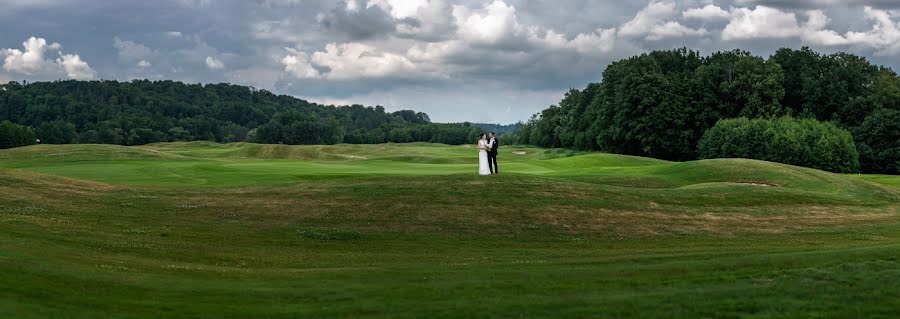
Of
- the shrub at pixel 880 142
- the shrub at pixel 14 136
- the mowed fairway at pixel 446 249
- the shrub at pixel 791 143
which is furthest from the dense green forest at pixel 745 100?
the shrub at pixel 14 136

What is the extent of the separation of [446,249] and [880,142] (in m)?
93.3

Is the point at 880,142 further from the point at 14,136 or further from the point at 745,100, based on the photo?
the point at 14,136

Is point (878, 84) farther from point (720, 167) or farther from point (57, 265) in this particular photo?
point (57, 265)

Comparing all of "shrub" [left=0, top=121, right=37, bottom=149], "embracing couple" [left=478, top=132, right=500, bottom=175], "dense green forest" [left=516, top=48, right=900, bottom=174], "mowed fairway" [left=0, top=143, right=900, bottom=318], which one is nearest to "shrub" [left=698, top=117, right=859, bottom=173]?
"dense green forest" [left=516, top=48, right=900, bottom=174]

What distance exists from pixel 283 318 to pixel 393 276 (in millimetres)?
4911

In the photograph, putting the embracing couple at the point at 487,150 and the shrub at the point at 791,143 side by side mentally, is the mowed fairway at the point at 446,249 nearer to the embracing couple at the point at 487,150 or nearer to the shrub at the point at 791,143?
the embracing couple at the point at 487,150

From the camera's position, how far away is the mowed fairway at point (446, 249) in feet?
46.1

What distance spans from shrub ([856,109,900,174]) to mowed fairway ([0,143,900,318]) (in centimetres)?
5225

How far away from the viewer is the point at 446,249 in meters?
23.8

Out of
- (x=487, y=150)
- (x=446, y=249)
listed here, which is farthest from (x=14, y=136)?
(x=446, y=249)

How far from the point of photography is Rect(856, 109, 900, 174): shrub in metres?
92.1

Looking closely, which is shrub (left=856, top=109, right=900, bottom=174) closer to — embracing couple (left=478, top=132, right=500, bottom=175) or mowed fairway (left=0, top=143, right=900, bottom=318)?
mowed fairway (left=0, top=143, right=900, bottom=318)

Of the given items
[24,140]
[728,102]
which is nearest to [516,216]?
[728,102]

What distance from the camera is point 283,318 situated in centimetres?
1303
